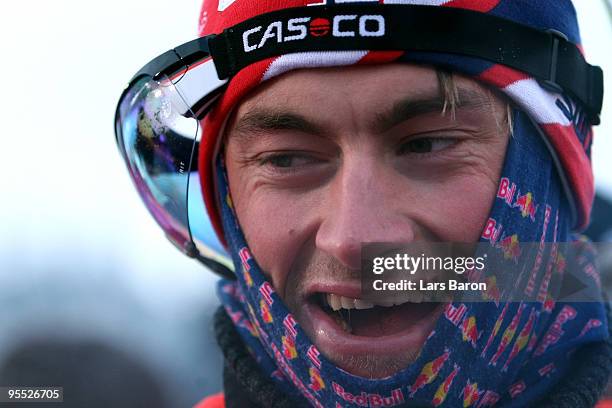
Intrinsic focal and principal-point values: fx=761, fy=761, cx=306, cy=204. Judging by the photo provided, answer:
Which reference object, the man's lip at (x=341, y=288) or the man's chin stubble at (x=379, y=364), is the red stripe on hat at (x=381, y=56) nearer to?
the man's lip at (x=341, y=288)

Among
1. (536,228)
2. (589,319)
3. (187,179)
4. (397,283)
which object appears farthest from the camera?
(187,179)

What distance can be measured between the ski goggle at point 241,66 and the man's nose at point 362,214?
25 centimetres

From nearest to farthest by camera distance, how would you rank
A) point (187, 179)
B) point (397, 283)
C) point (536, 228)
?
point (397, 283) < point (536, 228) < point (187, 179)

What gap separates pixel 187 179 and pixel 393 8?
0.68 metres

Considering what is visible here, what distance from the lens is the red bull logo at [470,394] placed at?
151 cm

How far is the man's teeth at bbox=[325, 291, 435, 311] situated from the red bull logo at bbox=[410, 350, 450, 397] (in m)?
0.11

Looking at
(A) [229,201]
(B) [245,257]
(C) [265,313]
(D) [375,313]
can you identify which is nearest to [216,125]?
(A) [229,201]

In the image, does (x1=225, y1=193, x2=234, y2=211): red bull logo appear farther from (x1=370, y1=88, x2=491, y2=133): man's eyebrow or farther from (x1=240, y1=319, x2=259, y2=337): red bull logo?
(x1=370, y1=88, x2=491, y2=133): man's eyebrow

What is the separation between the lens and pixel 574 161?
1644 millimetres

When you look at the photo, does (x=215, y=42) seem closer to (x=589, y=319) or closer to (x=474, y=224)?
(x=474, y=224)

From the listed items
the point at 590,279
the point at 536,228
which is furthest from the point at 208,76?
the point at 590,279

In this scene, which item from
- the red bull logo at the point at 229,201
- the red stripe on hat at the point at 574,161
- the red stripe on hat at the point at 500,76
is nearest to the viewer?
the red stripe on hat at the point at 500,76

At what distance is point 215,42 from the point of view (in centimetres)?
166

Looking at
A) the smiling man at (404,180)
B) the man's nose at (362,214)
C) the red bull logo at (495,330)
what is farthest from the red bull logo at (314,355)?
the red bull logo at (495,330)
